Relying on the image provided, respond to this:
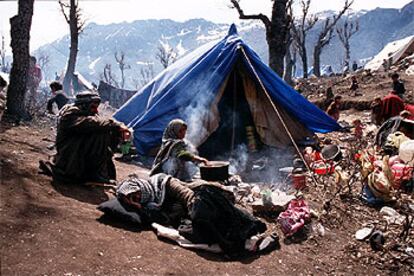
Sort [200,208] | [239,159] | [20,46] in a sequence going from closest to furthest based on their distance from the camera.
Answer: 1. [200,208]
2. [239,159]
3. [20,46]

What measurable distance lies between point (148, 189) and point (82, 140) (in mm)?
1020

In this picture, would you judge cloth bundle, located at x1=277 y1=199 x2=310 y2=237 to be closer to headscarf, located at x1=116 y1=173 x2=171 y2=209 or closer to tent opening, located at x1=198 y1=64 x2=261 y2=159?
headscarf, located at x1=116 y1=173 x2=171 y2=209

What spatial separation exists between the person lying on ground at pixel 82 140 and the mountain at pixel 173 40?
5671 cm

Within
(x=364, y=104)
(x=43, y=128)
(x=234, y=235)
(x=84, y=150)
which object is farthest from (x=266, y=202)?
(x=364, y=104)

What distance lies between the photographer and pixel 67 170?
12.8ft

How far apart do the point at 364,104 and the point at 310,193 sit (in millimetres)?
8762

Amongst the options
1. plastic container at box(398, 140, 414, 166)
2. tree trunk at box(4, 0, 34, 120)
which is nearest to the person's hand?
plastic container at box(398, 140, 414, 166)

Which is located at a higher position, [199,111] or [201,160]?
[199,111]

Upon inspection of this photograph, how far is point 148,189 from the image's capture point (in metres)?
3.41

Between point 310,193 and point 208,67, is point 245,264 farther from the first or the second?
point 208,67

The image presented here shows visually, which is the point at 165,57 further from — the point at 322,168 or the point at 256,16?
the point at 322,168

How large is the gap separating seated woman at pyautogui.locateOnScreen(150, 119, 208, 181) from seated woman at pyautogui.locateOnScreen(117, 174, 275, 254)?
0.43 meters

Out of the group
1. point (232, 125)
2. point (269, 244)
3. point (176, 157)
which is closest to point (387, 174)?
point (269, 244)

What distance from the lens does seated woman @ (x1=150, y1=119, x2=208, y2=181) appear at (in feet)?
13.0
